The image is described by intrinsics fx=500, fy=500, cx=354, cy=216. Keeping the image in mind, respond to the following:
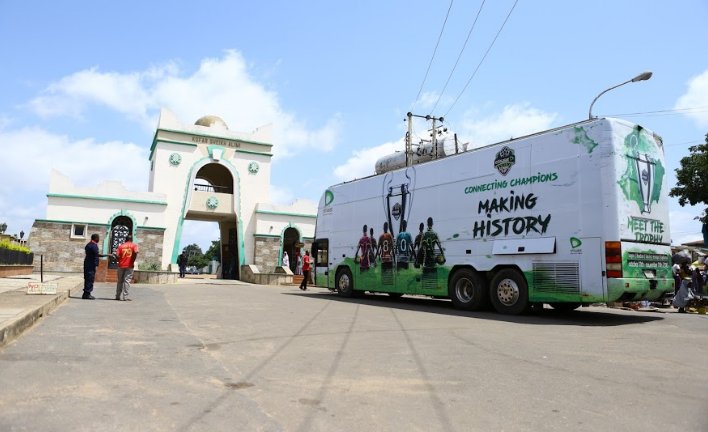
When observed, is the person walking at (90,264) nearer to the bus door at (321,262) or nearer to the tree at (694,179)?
the bus door at (321,262)

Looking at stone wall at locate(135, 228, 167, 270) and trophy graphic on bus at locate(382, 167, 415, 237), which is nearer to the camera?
trophy graphic on bus at locate(382, 167, 415, 237)

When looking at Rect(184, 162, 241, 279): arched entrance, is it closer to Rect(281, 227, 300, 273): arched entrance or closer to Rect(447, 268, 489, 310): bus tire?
Rect(281, 227, 300, 273): arched entrance

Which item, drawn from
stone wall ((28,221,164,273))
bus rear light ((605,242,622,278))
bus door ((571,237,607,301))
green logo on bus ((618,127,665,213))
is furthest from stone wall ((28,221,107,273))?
green logo on bus ((618,127,665,213))

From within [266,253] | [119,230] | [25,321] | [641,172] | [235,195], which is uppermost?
[235,195]

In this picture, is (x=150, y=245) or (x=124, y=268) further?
(x=150, y=245)

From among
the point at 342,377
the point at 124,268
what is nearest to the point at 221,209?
the point at 124,268

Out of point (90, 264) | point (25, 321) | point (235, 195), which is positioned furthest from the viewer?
point (235, 195)

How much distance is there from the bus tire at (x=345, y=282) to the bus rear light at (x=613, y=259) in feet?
28.7

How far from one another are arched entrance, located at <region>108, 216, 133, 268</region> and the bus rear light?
25388 mm

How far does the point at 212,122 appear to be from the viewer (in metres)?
32.5

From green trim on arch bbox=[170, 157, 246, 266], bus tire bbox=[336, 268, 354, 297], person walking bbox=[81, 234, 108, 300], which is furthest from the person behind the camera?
green trim on arch bbox=[170, 157, 246, 266]

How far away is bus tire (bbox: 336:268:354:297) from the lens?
16703 millimetres

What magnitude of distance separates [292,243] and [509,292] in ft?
76.7

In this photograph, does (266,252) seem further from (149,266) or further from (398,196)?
(398,196)
